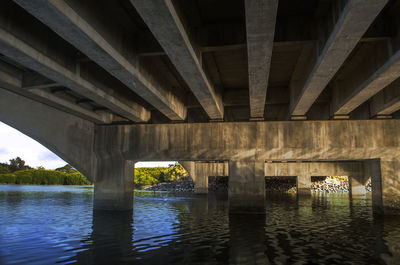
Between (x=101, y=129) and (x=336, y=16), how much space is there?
17.2 meters

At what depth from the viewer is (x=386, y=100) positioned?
15.8 metres

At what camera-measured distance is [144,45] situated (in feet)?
→ 35.4

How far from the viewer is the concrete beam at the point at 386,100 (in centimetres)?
1447

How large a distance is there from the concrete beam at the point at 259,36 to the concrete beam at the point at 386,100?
6824 millimetres

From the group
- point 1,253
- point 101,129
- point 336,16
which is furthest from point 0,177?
point 336,16

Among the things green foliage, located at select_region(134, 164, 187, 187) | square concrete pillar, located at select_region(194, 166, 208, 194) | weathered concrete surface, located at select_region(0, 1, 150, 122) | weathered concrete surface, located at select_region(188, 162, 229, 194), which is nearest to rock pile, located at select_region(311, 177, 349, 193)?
weathered concrete surface, located at select_region(188, 162, 229, 194)

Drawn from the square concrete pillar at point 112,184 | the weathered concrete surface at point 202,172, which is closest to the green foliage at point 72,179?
the weathered concrete surface at point 202,172

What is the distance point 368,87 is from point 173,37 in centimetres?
886

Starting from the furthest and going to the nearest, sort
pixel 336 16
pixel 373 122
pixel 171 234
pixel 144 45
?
pixel 373 122 < pixel 171 234 < pixel 144 45 < pixel 336 16

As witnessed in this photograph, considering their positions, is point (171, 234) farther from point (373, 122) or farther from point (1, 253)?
point (373, 122)

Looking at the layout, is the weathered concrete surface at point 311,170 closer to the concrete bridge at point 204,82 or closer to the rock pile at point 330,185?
the rock pile at point 330,185

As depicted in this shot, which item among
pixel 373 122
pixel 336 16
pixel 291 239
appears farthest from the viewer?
pixel 373 122

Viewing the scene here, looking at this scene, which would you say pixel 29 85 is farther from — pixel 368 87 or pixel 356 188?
pixel 356 188

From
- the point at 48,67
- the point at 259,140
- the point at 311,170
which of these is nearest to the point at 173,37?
the point at 48,67
